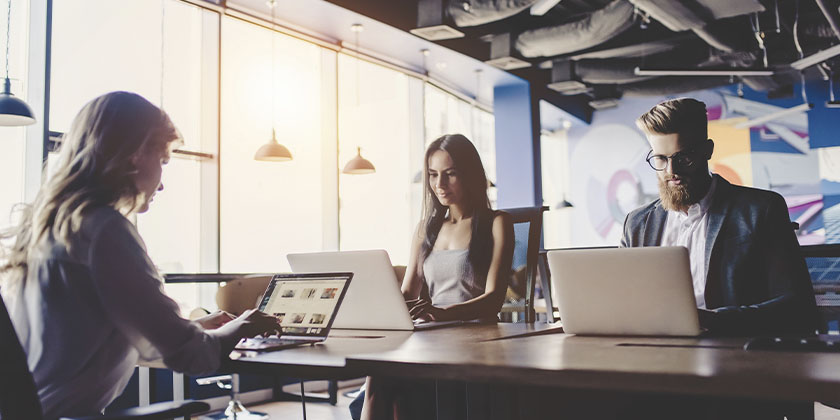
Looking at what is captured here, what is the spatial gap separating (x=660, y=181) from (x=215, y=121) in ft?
16.2

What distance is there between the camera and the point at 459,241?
2939 mm

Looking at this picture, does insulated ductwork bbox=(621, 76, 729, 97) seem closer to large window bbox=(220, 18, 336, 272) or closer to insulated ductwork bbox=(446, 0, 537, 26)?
insulated ductwork bbox=(446, 0, 537, 26)

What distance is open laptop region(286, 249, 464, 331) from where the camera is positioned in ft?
6.84

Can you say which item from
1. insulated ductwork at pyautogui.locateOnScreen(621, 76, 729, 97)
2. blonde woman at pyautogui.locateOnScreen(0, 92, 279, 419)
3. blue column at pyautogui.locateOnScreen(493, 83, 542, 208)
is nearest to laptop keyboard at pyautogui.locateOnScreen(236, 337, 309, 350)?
blonde woman at pyautogui.locateOnScreen(0, 92, 279, 419)

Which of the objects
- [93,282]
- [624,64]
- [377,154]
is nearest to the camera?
[93,282]

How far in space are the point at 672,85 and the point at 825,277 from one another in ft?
19.9

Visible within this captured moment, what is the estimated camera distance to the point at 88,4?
5480 millimetres

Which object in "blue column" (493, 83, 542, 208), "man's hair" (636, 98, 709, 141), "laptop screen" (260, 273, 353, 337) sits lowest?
"laptop screen" (260, 273, 353, 337)

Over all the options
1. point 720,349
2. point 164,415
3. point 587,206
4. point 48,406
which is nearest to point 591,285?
point 720,349

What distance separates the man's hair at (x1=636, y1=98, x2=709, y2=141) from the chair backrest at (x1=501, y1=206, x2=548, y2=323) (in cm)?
97

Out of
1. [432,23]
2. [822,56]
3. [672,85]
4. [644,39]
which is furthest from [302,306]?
[672,85]

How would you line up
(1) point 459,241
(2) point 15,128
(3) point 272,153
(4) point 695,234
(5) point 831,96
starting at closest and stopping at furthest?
(4) point 695,234 → (1) point 459,241 → (2) point 15,128 → (3) point 272,153 → (5) point 831,96

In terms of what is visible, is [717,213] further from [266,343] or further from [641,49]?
[641,49]

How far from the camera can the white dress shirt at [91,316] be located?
1.46 m
